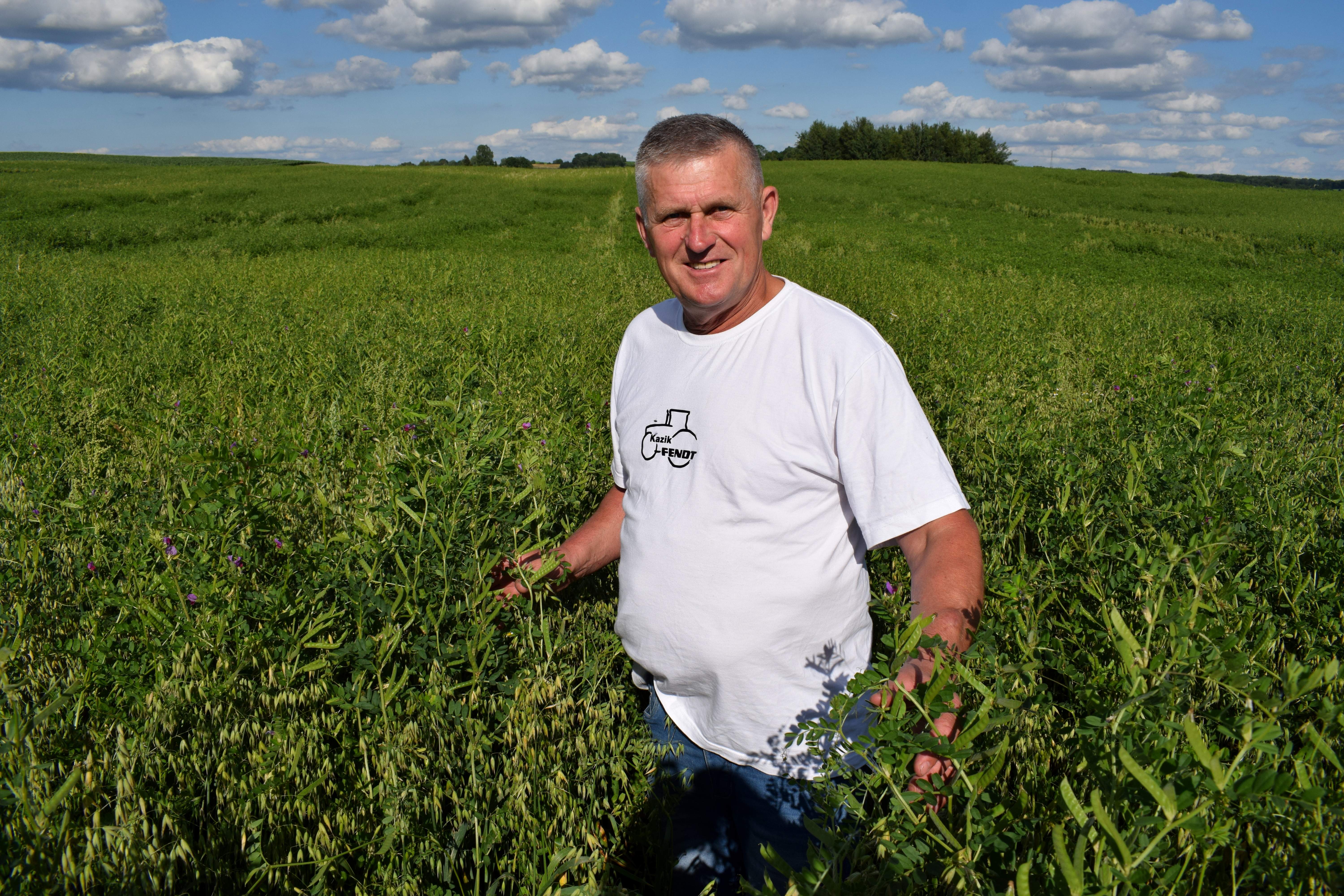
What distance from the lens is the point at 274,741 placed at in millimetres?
1722

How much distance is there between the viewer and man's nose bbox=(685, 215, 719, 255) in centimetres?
204

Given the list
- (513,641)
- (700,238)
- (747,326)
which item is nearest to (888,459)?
(747,326)

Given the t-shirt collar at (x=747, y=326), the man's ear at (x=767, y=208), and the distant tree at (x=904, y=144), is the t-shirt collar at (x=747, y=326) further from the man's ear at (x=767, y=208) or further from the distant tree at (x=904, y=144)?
the distant tree at (x=904, y=144)

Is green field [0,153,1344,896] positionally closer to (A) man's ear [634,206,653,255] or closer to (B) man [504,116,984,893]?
(B) man [504,116,984,893]

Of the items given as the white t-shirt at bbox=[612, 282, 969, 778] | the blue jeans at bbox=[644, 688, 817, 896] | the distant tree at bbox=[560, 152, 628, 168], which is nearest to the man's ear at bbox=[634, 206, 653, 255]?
the white t-shirt at bbox=[612, 282, 969, 778]

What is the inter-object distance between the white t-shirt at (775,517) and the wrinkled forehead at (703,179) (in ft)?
1.02

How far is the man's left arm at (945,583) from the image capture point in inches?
54.9

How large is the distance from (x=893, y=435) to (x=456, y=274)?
13.3 meters

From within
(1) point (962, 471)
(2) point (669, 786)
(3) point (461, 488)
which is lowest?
(2) point (669, 786)

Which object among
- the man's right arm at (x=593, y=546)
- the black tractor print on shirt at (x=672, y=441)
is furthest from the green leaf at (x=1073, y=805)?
the man's right arm at (x=593, y=546)

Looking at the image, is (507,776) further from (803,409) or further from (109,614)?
(109,614)

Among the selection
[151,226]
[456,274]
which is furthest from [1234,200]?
[151,226]

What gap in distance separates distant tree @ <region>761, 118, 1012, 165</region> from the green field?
85.1 m

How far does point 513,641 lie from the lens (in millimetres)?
2299
